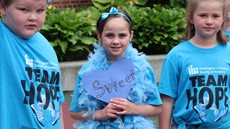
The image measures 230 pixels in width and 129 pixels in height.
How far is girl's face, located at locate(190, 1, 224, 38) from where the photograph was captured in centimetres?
382

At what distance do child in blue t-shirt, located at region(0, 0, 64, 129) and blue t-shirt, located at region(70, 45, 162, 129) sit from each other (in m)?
0.58

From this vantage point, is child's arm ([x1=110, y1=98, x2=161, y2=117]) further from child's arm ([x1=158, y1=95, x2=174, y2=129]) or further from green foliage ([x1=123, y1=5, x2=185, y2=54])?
green foliage ([x1=123, y1=5, x2=185, y2=54])

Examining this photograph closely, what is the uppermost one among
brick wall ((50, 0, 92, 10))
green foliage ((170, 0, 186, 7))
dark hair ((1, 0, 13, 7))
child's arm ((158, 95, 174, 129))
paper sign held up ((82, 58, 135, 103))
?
dark hair ((1, 0, 13, 7))

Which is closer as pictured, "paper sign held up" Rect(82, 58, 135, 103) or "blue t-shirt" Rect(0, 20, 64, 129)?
"blue t-shirt" Rect(0, 20, 64, 129)

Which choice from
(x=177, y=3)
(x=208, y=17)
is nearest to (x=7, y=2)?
(x=208, y=17)

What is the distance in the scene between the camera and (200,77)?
383 cm

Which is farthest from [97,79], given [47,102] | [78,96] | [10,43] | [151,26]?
[151,26]

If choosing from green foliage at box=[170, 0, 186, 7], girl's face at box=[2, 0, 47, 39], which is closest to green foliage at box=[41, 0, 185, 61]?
green foliage at box=[170, 0, 186, 7]

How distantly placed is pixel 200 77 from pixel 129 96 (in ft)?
1.78

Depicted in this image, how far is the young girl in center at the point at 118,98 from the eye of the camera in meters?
3.70

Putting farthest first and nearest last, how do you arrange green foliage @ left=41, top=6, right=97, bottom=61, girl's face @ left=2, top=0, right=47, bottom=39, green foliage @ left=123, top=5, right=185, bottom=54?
green foliage @ left=123, top=5, right=185, bottom=54 < green foliage @ left=41, top=6, right=97, bottom=61 < girl's face @ left=2, top=0, right=47, bottom=39

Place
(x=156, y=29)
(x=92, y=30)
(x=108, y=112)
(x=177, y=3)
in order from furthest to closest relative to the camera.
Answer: (x=177, y=3) → (x=156, y=29) → (x=92, y=30) → (x=108, y=112)

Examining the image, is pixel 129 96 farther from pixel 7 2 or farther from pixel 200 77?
pixel 7 2

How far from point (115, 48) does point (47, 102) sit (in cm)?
76
